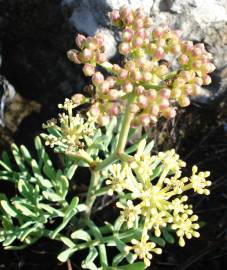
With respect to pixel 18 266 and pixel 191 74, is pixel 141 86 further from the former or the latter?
pixel 18 266

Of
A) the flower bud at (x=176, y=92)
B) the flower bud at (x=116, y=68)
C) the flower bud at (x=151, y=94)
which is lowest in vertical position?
the flower bud at (x=151, y=94)

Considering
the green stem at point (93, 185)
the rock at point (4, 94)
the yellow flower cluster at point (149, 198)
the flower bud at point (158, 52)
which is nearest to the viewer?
the flower bud at point (158, 52)

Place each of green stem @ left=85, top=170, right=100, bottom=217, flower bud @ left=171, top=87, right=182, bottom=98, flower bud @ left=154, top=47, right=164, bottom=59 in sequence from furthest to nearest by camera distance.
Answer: green stem @ left=85, top=170, right=100, bottom=217 → flower bud @ left=154, top=47, right=164, bottom=59 → flower bud @ left=171, top=87, right=182, bottom=98

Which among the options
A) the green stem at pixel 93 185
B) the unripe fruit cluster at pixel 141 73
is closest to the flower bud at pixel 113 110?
the unripe fruit cluster at pixel 141 73

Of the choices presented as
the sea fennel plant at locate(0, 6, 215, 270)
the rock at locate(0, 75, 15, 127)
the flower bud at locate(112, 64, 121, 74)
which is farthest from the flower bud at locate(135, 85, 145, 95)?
the rock at locate(0, 75, 15, 127)

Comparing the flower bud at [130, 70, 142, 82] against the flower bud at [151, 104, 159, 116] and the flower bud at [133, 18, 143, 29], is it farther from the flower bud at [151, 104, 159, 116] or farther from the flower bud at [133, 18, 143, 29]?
the flower bud at [133, 18, 143, 29]

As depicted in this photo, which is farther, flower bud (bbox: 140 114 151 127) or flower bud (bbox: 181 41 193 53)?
flower bud (bbox: 181 41 193 53)

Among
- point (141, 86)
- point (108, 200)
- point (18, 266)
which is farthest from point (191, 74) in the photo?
point (18, 266)

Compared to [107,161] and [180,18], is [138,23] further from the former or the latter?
[180,18]

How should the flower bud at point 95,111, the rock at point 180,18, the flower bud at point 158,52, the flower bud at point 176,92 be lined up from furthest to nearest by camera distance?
the rock at point 180,18
the flower bud at point 158,52
the flower bud at point 176,92
the flower bud at point 95,111

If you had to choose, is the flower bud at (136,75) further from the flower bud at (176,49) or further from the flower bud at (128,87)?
the flower bud at (176,49)

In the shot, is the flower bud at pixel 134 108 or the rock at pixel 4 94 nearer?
the flower bud at pixel 134 108

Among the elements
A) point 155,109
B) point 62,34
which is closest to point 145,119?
point 155,109
